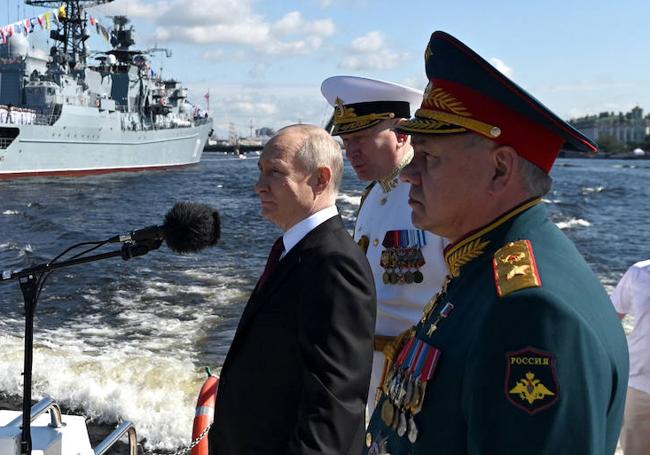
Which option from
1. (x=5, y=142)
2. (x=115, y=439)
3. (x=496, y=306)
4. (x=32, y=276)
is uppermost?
(x=5, y=142)

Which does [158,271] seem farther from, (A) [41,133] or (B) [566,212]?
(A) [41,133]

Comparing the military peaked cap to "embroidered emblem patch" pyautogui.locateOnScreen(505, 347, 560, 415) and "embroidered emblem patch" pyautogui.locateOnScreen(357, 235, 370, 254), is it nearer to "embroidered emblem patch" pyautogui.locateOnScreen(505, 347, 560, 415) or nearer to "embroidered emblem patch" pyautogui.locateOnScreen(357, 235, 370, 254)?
"embroidered emblem patch" pyautogui.locateOnScreen(505, 347, 560, 415)

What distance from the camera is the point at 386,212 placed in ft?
10.2

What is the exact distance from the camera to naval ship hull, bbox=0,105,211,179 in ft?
120

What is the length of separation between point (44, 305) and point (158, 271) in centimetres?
287

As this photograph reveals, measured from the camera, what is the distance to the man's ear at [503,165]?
4.55 ft

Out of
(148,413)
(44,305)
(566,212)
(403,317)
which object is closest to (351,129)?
(403,317)

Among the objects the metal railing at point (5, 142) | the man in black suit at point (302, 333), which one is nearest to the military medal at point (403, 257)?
the man in black suit at point (302, 333)

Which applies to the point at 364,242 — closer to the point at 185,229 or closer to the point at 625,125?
the point at 185,229

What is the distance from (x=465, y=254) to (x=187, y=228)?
4.89 ft

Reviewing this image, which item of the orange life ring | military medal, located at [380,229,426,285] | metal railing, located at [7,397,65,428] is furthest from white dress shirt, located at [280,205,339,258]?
metal railing, located at [7,397,65,428]

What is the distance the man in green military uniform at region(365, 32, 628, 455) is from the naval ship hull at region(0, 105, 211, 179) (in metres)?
38.1

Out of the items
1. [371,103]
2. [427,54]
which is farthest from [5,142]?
[427,54]

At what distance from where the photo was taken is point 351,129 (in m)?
3.15
